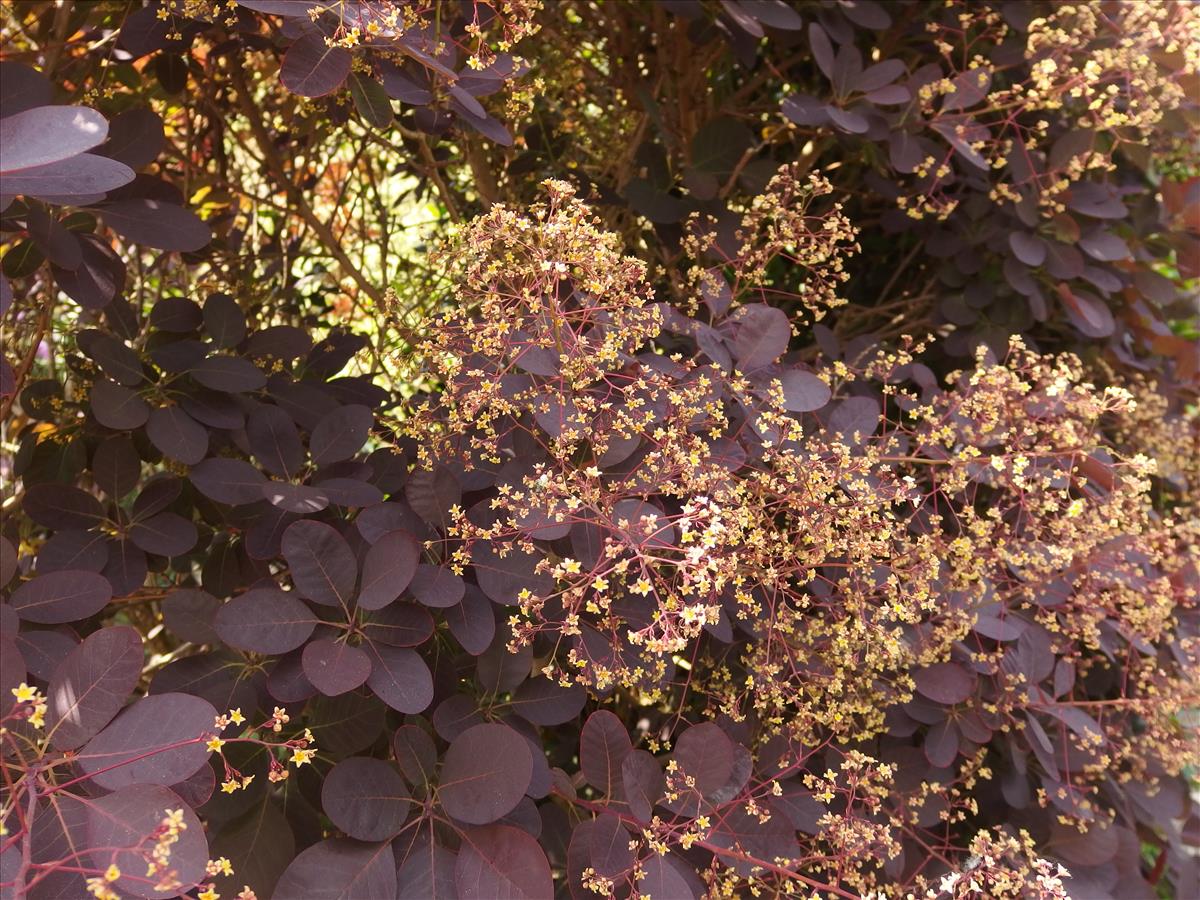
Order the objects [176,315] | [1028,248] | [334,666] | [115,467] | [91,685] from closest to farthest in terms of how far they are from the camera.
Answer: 1. [91,685]
2. [334,666]
3. [115,467]
4. [176,315]
5. [1028,248]

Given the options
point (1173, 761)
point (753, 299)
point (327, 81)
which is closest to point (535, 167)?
point (753, 299)

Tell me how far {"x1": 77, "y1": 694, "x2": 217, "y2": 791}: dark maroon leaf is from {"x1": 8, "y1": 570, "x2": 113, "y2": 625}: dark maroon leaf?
0.71 feet

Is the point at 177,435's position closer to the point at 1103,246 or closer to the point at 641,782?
the point at 641,782

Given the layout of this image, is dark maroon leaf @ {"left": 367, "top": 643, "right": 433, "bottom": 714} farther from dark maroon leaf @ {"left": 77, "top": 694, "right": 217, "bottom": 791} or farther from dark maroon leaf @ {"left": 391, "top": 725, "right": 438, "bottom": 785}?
dark maroon leaf @ {"left": 77, "top": 694, "right": 217, "bottom": 791}

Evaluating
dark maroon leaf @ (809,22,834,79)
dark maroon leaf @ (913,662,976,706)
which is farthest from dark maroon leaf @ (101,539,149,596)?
dark maroon leaf @ (809,22,834,79)

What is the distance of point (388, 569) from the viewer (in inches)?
42.5

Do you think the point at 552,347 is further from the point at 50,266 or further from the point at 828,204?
the point at 828,204

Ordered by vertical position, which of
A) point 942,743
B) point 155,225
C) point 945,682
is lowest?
point 942,743

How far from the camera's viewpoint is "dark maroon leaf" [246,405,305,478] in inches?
52.1

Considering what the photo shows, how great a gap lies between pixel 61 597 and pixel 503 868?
0.60m

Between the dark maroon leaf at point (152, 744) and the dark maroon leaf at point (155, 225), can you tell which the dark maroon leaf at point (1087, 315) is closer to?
the dark maroon leaf at point (155, 225)

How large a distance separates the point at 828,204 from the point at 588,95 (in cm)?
62

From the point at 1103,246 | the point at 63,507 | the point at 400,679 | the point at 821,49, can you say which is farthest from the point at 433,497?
the point at 1103,246

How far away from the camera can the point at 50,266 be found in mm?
1307
